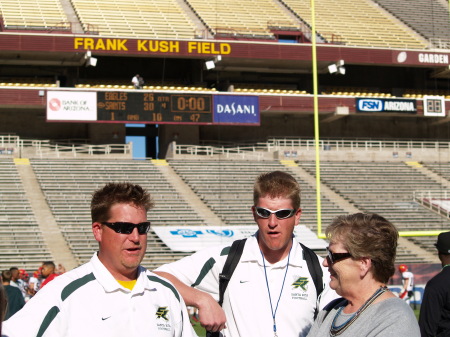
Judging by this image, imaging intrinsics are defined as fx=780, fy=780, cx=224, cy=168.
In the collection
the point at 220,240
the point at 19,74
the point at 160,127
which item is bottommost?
the point at 220,240

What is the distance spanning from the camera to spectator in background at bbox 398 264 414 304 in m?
17.2

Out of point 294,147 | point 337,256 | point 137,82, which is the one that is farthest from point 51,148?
point 337,256

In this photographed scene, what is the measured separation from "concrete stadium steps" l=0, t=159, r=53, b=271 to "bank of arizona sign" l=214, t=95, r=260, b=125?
763 centimetres

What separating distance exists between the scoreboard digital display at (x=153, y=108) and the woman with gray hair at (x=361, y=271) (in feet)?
77.2

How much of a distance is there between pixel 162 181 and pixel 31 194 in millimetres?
4132

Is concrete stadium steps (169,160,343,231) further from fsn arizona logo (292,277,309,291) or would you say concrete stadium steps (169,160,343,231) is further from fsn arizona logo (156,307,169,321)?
fsn arizona logo (156,307,169,321)

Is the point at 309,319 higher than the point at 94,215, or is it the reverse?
the point at 94,215

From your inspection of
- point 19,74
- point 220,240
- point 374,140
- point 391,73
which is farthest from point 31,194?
point 391,73

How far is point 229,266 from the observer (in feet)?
12.1

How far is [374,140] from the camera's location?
A: 30297 mm

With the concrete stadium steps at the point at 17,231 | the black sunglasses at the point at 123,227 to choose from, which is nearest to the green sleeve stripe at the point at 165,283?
the black sunglasses at the point at 123,227

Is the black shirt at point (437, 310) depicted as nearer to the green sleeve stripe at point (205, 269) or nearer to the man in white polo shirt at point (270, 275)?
the man in white polo shirt at point (270, 275)

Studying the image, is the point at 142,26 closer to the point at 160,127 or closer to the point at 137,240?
the point at 160,127

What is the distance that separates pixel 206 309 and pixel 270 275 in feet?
Result: 2.17
